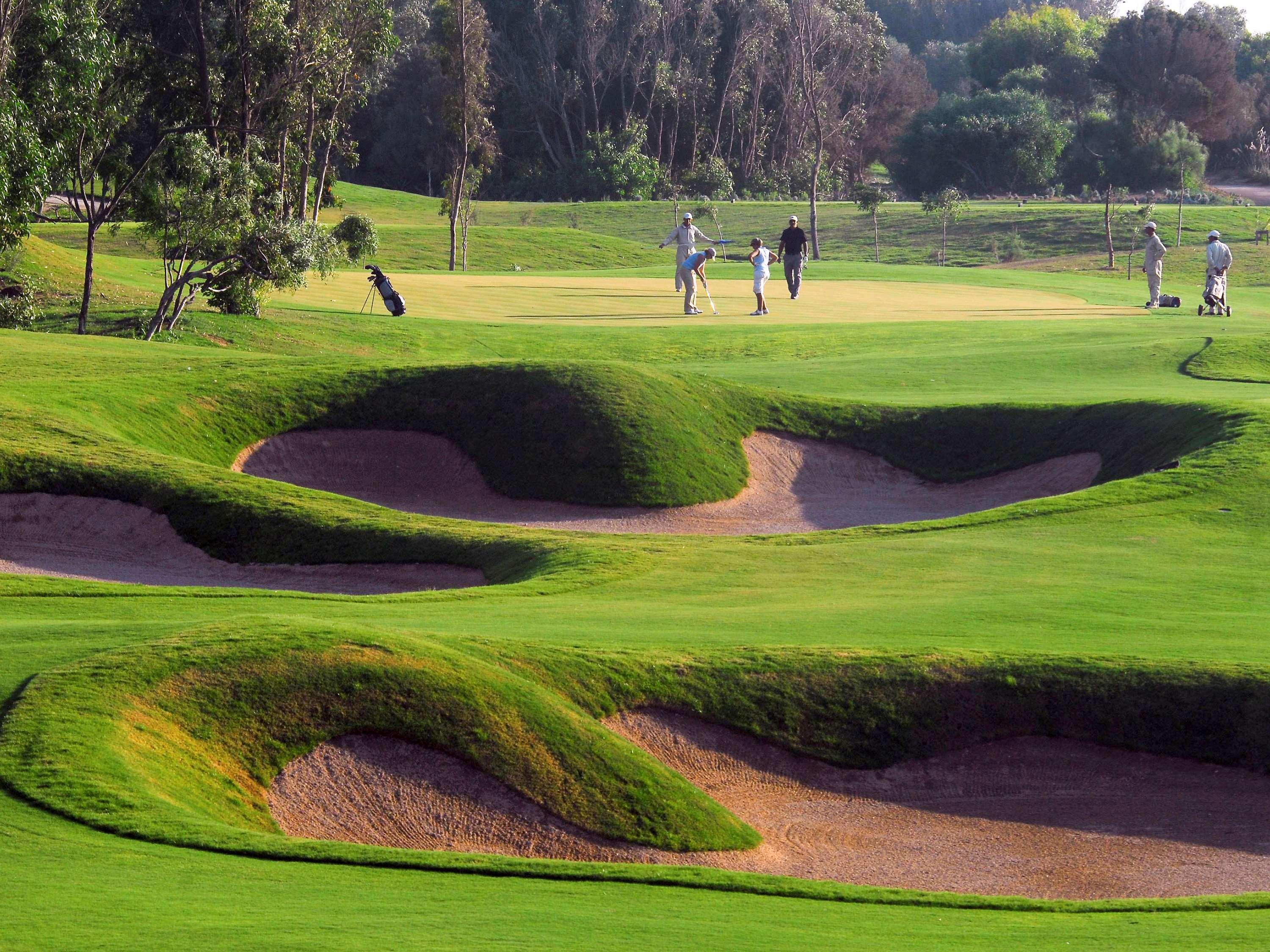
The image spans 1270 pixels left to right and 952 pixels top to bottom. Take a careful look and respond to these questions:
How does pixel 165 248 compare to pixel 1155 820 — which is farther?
pixel 165 248

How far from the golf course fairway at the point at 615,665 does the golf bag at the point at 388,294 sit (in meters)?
10.4

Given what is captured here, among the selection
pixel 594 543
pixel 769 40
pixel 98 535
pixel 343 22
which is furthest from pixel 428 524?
pixel 769 40

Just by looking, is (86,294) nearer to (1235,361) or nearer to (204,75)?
(204,75)

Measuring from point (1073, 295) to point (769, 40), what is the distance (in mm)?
58454

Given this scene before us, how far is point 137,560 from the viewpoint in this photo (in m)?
18.9

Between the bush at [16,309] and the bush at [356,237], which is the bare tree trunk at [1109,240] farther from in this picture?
the bush at [16,309]

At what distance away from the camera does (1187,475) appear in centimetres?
2116

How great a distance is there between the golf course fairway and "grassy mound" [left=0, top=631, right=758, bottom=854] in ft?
0.11

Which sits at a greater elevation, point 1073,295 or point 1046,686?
point 1073,295

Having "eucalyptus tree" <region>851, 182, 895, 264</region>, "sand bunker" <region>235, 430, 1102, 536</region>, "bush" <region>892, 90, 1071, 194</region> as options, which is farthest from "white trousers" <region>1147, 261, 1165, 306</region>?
"bush" <region>892, 90, 1071, 194</region>

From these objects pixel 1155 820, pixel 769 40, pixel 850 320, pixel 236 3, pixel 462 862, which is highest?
pixel 769 40

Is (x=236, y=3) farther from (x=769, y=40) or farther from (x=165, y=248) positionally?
(x=769, y=40)

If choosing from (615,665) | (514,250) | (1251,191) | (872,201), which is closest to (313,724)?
(615,665)

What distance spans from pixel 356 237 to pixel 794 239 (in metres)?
11.9
